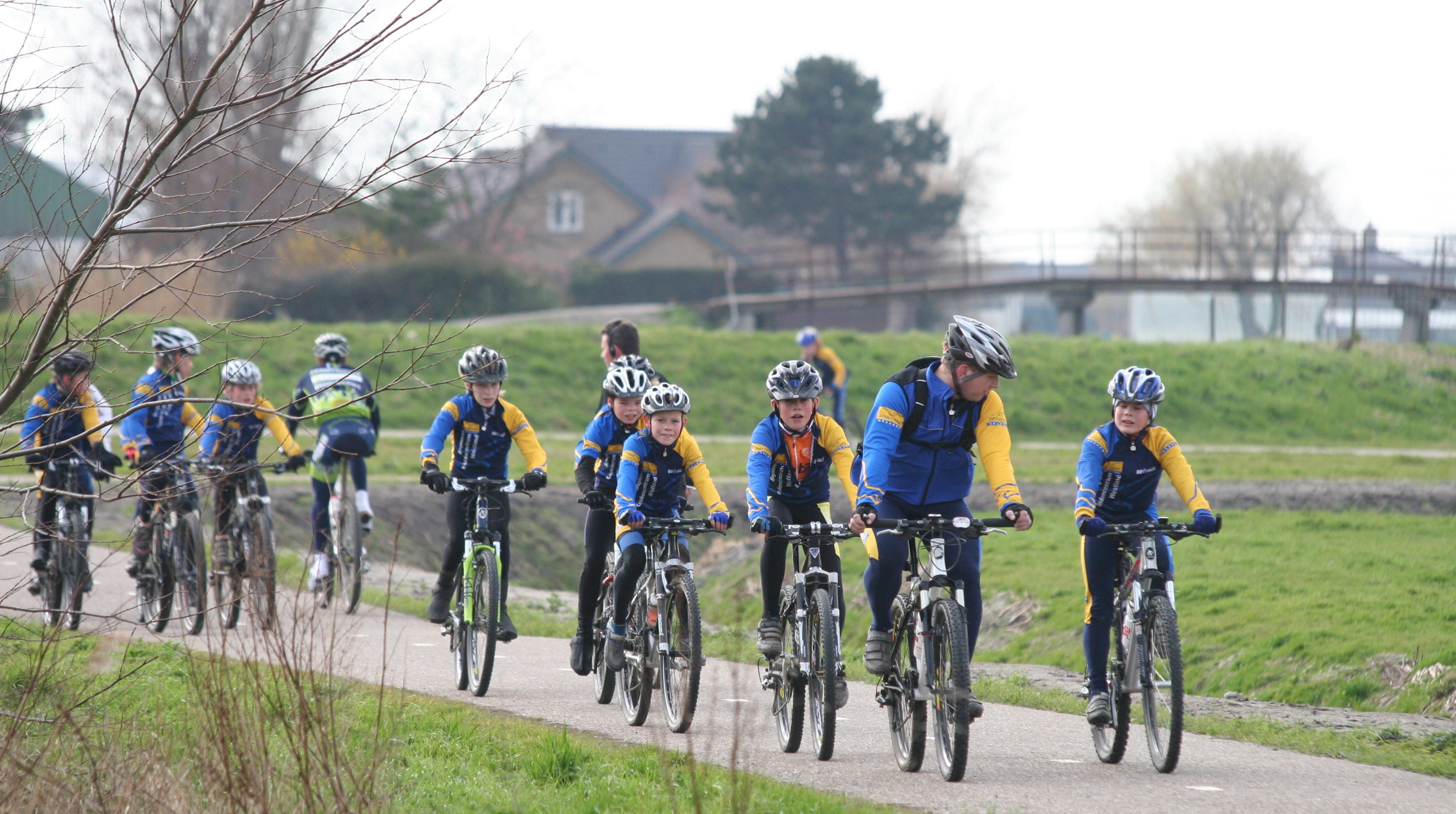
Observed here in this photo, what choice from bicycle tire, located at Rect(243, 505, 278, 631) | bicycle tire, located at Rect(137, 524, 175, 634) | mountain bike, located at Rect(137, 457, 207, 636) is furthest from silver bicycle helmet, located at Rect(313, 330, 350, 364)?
bicycle tire, located at Rect(243, 505, 278, 631)

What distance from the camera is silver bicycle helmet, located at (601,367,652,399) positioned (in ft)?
28.6

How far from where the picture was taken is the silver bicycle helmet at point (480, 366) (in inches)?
343

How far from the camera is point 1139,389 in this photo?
7414mm

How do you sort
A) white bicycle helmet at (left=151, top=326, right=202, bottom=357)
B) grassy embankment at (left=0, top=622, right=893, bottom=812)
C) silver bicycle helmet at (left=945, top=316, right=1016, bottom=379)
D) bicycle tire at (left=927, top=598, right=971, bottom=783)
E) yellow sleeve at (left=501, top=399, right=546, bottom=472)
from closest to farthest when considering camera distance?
1. grassy embankment at (left=0, top=622, right=893, bottom=812)
2. bicycle tire at (left=927, top=598, right=971, bottom=783)
3. silver bicycle helmet at (left=945, top=316, right=1016, bottom=379)
4. white bicycle helmet at (left=151, top=326, right=202, bottom=357)
5. yellow sleeve at (left=501, top=399, right=546, bottom=472)

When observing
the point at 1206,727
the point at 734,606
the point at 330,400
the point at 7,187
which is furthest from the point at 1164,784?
the point at 734,606

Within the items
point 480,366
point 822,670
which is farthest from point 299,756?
point 480,366

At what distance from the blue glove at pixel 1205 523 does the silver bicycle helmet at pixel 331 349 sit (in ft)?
24.2

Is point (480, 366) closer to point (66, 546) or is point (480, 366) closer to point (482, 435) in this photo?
point (482, 435)

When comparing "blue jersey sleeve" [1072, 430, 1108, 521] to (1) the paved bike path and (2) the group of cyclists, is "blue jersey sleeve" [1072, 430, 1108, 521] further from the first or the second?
(1) the paved bike path

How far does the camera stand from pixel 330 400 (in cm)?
1127

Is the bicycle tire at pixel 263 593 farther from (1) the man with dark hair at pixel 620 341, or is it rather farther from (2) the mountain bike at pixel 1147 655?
(2) the mountain bike at pixel 1147 655

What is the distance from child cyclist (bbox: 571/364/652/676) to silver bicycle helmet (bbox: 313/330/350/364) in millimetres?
3902

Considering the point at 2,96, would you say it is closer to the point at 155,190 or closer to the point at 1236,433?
the point at 155,190

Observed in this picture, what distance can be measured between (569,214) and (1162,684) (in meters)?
68.3
